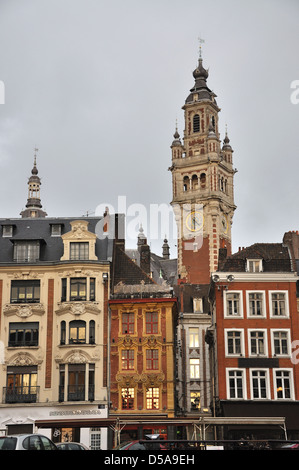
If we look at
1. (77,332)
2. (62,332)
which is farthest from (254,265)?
(62,332)

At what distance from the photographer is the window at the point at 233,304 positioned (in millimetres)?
52250

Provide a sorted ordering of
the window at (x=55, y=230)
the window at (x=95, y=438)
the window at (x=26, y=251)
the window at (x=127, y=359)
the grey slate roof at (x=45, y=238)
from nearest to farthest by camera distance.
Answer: the window at (x=95, y=438) < the window at (x=127, y=359) < the window at (x=26, y=251) < the grey slate roof at (x=45, y=238) < the window at (x=55, y=230)

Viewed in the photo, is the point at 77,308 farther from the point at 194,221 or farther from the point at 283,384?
the point at 194,221

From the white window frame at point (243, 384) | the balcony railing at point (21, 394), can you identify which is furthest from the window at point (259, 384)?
the balcony railing at point (21, 394)

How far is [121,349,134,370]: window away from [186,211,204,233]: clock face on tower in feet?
172

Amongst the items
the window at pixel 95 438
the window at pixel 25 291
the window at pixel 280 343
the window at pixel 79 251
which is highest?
the window at pixel 79 251

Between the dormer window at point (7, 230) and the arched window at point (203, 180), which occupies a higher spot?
the arched window at point (203, 180)

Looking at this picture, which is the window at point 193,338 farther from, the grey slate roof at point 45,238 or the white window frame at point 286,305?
the white window frame at point 286,305

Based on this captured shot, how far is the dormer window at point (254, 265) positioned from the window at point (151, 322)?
323 inches

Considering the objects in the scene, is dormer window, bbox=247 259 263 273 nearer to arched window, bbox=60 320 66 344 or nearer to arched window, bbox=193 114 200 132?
arched window, bbox=60 320 66 344

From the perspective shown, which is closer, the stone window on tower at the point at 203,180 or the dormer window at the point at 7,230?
the dormer window at the point at 7,230

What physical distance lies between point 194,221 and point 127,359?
54.3 m
